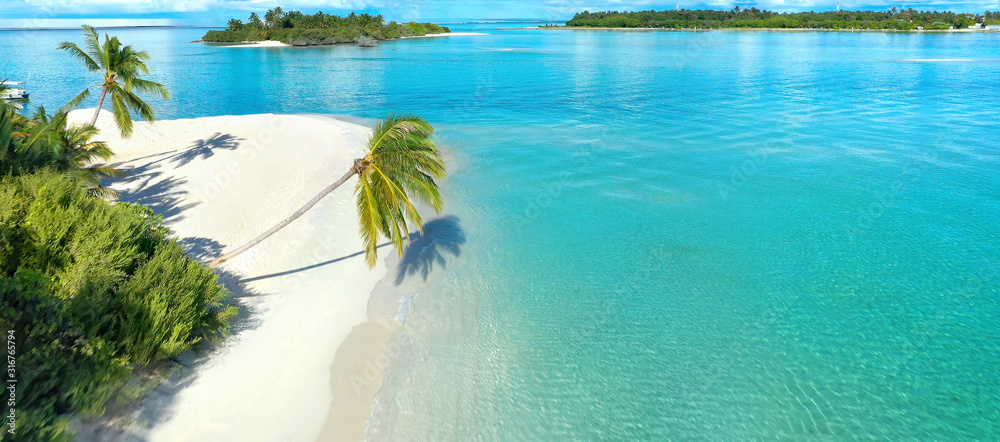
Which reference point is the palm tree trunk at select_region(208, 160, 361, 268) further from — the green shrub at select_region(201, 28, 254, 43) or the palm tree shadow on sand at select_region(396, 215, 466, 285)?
the green shrub at select_region(201, 28, 254, 43)

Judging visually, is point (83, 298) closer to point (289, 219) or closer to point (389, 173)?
point (289, 219)

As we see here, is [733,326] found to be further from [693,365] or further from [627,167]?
[627,167]

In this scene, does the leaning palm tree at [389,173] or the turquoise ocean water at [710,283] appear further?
the leaning palm tree at [389,173]

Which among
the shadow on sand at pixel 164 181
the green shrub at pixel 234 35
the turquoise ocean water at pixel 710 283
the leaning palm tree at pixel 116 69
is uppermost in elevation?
the green shrub at pixel 234 35

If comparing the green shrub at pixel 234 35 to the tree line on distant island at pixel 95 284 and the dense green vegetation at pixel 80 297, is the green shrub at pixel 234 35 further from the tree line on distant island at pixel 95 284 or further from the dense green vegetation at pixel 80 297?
the dense green vegetation at pixel 80 297

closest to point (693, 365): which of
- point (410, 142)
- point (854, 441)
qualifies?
point (854, 441)

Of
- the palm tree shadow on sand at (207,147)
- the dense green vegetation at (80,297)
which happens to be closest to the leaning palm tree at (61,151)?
the dense green vegetation at (80,297)

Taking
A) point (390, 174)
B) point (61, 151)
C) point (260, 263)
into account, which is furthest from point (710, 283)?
point (61, 151)

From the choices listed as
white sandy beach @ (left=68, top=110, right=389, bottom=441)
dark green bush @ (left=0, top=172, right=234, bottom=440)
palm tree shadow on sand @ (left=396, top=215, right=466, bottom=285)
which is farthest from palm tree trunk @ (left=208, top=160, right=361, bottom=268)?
palm tree shadow on sand @ (left=396, top=215, right=466, bottom=285)
